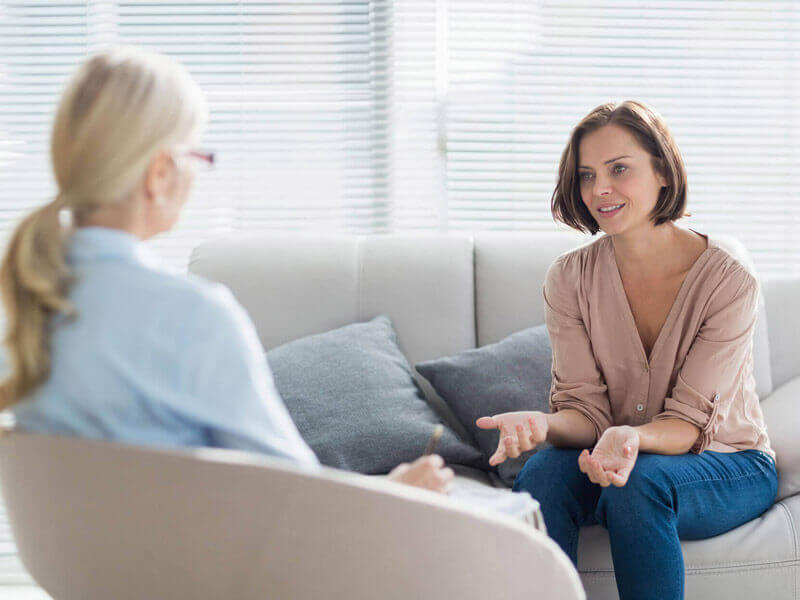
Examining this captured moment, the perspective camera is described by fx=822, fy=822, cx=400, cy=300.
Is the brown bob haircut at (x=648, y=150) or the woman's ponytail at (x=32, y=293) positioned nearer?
the woman's ponytail at (x=32, y=293)

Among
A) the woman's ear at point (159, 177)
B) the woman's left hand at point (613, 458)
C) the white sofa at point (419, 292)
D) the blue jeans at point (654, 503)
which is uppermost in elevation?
the woman's ear at point (159, 177)

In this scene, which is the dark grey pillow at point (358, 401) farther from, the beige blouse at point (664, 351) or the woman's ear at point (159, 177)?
the woman's ear at point (159, 177)

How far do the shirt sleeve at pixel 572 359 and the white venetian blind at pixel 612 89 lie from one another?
34.5 inches

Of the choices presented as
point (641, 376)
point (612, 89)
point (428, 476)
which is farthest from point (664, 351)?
point (612, 89)

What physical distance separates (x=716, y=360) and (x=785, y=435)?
341 millimetres

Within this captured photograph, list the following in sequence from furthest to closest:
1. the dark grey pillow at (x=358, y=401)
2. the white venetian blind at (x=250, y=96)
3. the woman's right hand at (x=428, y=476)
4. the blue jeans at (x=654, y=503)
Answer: the white venetian blind at (x=250, y=96)
the dark grey pillow at (x=358, y=401)
the blue jeans at (x=654, y=503)
the woman's right hand at (x=428, y=476)

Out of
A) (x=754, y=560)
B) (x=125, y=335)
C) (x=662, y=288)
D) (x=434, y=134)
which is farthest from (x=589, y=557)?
(x=434, y=134)

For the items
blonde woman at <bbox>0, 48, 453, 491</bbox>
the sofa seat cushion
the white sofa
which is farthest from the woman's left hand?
blonde woman at <bbox>0, 48, 453, 491</bbox>

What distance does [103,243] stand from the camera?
0.90 meters

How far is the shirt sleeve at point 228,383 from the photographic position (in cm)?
86

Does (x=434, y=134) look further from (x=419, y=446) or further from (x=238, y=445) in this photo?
(x=238, y=445)

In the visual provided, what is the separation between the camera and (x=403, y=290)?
A: 7.41 feet

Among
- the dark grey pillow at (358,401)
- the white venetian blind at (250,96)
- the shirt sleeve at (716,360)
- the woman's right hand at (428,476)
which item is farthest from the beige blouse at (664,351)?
the white venetian blind at (250,96)

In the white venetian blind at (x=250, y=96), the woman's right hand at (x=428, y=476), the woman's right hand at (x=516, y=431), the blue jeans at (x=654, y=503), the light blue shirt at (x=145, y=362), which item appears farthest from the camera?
the white venetian blind at (x=250, y=96)
